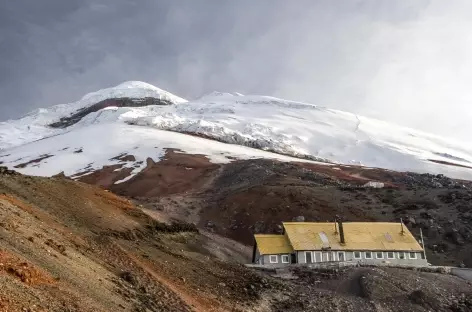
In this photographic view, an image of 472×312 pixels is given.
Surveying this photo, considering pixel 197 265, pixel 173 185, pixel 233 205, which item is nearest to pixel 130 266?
pixel 197 265

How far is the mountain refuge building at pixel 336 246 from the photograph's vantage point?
1933 inches

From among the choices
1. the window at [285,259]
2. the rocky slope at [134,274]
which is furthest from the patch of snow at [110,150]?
the rocky slope at [134,274]

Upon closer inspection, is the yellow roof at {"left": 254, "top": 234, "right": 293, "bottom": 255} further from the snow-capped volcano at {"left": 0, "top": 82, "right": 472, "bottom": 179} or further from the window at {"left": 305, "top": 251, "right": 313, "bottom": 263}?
the snow-capped volcano at {"left": 0, "top": 82, "right": 472, "bottom": 179}

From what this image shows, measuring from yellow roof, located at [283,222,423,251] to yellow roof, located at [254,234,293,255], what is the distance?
832mm

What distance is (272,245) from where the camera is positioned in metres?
50.0

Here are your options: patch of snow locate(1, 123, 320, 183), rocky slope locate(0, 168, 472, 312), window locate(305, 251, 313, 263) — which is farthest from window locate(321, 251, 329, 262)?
patch of snow locate(1, 123, 320, 183)

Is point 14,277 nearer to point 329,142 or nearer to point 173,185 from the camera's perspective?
point 173,185

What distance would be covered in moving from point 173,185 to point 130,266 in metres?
66.9

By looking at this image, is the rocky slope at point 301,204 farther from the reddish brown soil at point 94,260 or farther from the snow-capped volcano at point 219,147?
the snow-capped volcano at point 219,147

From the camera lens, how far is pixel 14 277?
1781 centimetres

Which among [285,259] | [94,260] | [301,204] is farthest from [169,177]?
[94,260]

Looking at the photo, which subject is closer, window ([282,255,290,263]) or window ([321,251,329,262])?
window ([321,251,329,262])

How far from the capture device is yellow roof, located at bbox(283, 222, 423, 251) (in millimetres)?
50094

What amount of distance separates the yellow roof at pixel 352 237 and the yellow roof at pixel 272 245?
832 millimetres
